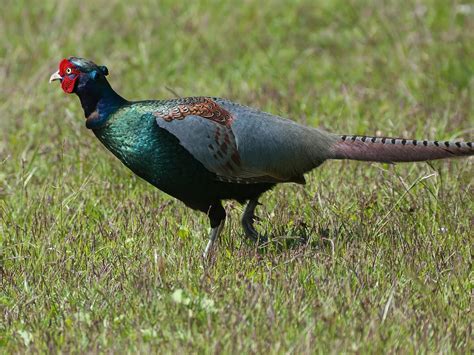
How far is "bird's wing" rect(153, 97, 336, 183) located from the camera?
5402 mm

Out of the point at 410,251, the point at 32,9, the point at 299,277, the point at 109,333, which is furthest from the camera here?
the point at 32,9

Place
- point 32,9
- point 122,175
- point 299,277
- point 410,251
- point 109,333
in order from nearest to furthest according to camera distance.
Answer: point 109,333 → point 299,277 → point 410,251 → point 122,175 → point 32,9

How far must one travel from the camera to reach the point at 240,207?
20.6 feet

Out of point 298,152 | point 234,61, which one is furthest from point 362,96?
point 298,152

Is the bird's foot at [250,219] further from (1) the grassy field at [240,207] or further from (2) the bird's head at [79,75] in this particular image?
(2) the bird's head at [79,75]

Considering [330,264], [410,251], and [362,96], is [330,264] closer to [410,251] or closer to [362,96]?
[410,251]

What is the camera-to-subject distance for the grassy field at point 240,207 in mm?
4387


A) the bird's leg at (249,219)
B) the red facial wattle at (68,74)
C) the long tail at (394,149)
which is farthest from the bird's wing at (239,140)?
the red facial wattle at (68,74)

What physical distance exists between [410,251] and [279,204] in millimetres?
1056

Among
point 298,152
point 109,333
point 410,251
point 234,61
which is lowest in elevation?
point 109,333

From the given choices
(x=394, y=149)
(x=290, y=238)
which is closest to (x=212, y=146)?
(x=290, y=238)

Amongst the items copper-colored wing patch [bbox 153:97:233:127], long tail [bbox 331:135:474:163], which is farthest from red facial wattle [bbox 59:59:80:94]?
long tail [bbox 331:135:474:163]

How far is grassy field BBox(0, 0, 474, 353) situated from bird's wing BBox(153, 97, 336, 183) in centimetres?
34

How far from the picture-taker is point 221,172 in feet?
17.9
